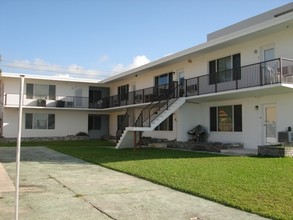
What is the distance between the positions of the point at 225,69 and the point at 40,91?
63.9ft

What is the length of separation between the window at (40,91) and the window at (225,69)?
58.8 ft

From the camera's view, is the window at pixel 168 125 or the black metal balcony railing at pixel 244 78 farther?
the window at pixel 168 125

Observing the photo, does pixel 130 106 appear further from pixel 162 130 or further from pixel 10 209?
pixel 10 209

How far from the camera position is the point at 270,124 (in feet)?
55.2

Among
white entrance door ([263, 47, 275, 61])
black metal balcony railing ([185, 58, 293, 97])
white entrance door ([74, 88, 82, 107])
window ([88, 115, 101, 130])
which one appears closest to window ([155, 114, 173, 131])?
black metal balcony railing ([185, 58, 293, 97])

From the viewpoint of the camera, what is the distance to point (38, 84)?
1275 inches

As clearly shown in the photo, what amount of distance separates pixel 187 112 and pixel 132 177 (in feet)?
39.5

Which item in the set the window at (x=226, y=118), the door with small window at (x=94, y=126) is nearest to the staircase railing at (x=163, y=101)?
the window at (x=226, y=118)

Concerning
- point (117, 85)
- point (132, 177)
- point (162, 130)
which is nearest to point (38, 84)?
point (117, 85)

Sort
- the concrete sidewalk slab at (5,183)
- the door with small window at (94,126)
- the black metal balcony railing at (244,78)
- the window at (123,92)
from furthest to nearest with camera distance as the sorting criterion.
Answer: the door with small window at (94,126)
the window at (123,92)
the black metal balcony railing at (244,78)
the concrete sidewalk slab at (5,183)

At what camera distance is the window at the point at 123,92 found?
3050 cm

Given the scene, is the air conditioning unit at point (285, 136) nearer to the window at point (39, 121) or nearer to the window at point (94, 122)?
the window at point (39, 121)

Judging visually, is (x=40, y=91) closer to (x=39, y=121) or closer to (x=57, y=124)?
(x=39, y=121)

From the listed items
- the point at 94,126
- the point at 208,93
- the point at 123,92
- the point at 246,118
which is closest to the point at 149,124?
the point at 208,93
